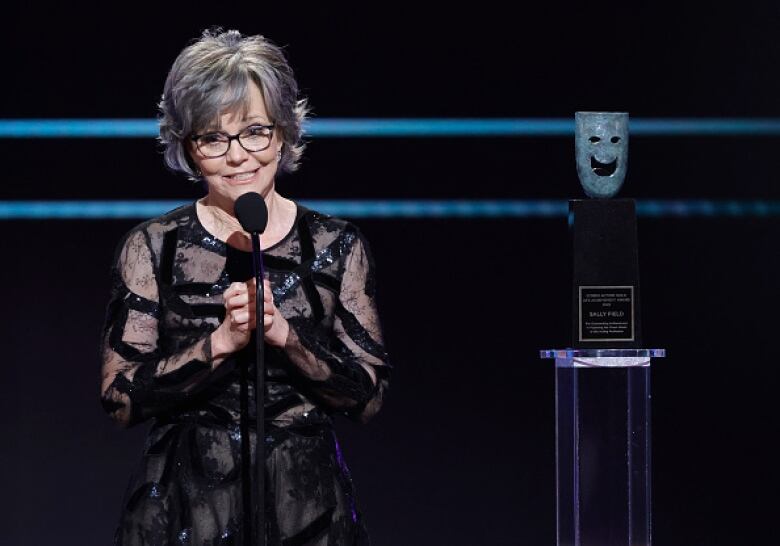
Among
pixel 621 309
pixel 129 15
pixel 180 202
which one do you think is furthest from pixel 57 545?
pixel 621 309

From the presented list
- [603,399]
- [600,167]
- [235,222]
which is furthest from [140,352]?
[600,167]

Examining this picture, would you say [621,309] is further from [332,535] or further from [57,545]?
[57,545]

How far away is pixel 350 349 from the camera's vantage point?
208 cm

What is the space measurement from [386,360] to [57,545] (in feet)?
6.83

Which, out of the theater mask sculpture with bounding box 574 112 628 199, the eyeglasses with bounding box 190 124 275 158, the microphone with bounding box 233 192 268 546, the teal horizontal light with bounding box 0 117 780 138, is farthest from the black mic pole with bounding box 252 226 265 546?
the teal horizontal light with bounding box 0 117 780 138

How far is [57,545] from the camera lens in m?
3.85

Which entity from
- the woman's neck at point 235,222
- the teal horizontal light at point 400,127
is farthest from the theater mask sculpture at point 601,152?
the teal horizontal light at point 400,127

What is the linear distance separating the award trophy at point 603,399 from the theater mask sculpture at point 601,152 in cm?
9

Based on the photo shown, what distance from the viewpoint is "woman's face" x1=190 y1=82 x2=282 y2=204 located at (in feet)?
6.50

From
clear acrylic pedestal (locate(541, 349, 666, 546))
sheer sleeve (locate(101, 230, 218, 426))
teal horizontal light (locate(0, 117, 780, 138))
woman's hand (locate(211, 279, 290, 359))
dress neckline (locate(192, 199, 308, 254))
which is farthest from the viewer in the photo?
teal horizontal light (locate(0, 117, 780, 138))

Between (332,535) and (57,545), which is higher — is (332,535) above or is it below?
above

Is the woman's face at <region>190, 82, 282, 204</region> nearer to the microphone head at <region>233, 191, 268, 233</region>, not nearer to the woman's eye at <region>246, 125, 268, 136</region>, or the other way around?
the woman's eye at <region>246, 125, 268, 136</region>

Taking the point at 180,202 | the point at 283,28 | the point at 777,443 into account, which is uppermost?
the point at 283,28

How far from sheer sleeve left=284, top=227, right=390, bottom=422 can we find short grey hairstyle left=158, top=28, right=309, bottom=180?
0.78 feet
